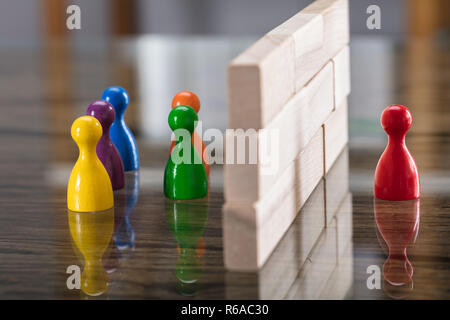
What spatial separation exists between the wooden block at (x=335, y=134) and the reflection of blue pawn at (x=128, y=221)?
1.16 feet

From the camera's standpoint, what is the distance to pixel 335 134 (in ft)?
5.32

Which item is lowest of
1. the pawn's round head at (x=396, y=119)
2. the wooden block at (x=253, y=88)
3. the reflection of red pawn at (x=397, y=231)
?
the reflection of red pawn at (x=397, y=231)

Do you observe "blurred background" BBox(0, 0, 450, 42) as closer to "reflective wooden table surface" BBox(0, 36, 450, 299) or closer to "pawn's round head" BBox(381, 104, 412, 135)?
"reflective wooden table surface" BBox(0, 36, 450, 299)

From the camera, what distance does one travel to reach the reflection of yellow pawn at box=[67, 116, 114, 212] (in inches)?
51.9

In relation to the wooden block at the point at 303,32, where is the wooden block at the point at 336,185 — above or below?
below

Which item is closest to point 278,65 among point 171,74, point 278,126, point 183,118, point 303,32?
point 278,126

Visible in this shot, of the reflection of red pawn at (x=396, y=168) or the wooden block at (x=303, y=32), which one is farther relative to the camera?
the reflection of red pawn at (x=396, y=168)

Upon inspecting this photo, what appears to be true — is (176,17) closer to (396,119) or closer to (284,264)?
(396,119)

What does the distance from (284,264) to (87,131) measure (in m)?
0.43

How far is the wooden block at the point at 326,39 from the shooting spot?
50.6 inches

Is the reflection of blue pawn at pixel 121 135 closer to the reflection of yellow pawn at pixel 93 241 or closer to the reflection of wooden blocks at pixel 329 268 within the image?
the reflection of yellow pawn at pixel 93 241

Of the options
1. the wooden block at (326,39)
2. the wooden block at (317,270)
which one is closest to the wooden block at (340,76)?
the wooden block at (326,39)

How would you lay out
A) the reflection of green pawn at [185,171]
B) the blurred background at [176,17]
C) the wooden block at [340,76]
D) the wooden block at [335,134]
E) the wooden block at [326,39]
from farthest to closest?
the blurred background at [176,17] → the wooden block at [340,76] → the wooden block at [335,134] → the reflection of green pawn at [185,171] → the wooden block at [326,39]

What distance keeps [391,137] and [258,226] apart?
1.45 feet
